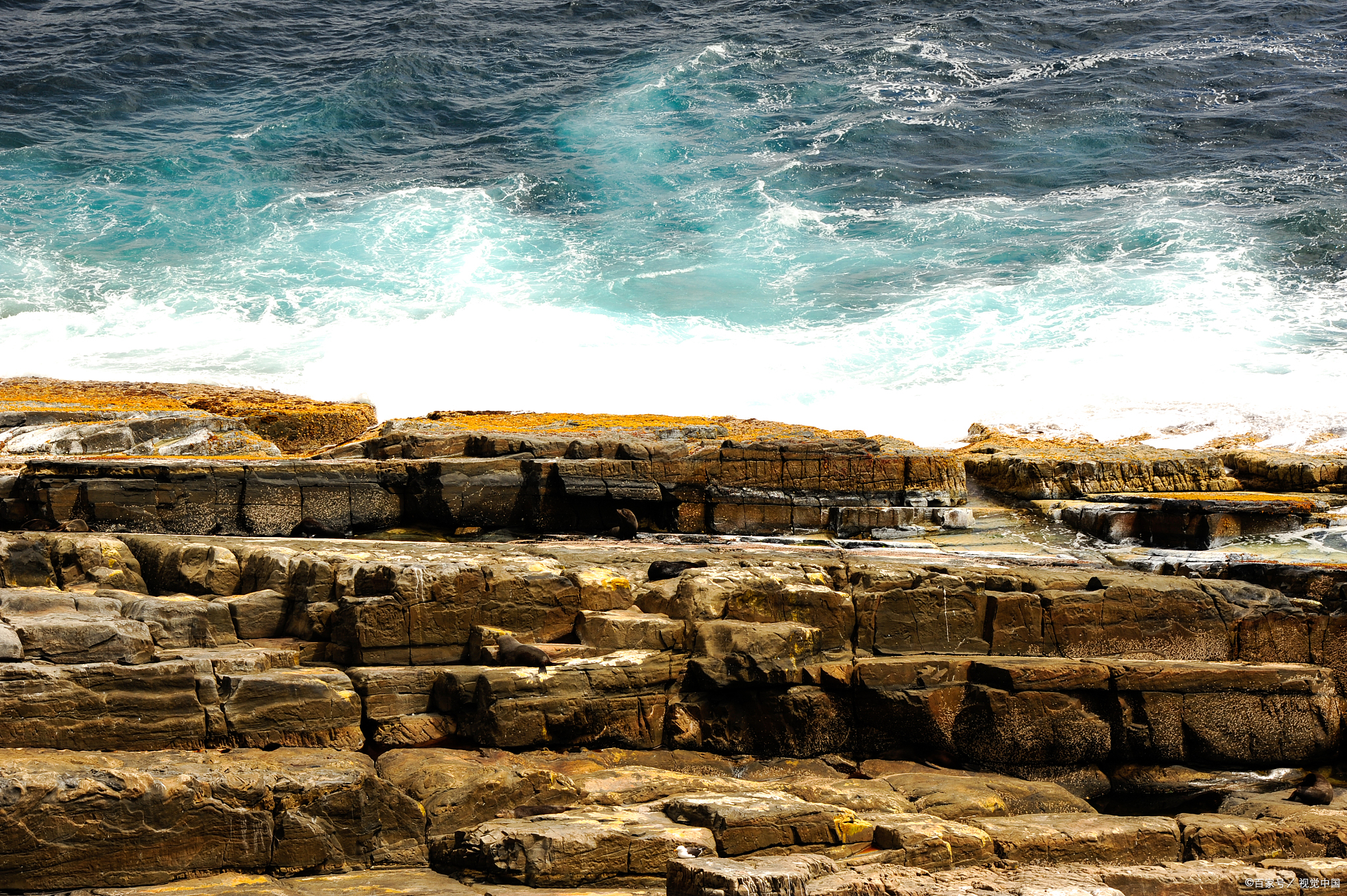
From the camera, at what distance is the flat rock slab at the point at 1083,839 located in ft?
24.3

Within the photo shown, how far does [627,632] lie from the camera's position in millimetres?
9148

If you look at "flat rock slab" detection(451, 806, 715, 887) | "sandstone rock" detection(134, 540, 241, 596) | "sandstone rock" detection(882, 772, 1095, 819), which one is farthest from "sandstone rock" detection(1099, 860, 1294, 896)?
"sandstone rock" detection(134, 540, 241, 596)

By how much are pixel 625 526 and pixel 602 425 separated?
3022 millimetres

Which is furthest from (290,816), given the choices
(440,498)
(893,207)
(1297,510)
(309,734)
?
(893,207)

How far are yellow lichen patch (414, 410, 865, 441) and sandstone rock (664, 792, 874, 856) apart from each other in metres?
7.71

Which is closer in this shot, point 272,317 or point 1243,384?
point 1243,384

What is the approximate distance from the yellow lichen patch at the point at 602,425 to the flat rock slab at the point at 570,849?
8000 millimetres

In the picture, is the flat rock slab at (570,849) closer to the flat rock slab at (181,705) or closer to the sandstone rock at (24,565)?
the flat rock slab at (181,705)

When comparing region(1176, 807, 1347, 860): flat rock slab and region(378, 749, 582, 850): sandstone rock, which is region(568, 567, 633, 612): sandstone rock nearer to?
region(378, 749, 582, 850): sandstone rock

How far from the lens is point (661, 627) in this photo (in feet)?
30.2

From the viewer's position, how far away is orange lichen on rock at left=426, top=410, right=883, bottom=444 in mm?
15000

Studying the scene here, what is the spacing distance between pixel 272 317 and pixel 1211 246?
25462 millimetres

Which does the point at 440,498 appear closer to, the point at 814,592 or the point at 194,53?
the point at 814,592

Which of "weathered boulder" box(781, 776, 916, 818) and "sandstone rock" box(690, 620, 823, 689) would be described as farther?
"sandstone rock" box(690, 620, 823, 689)
